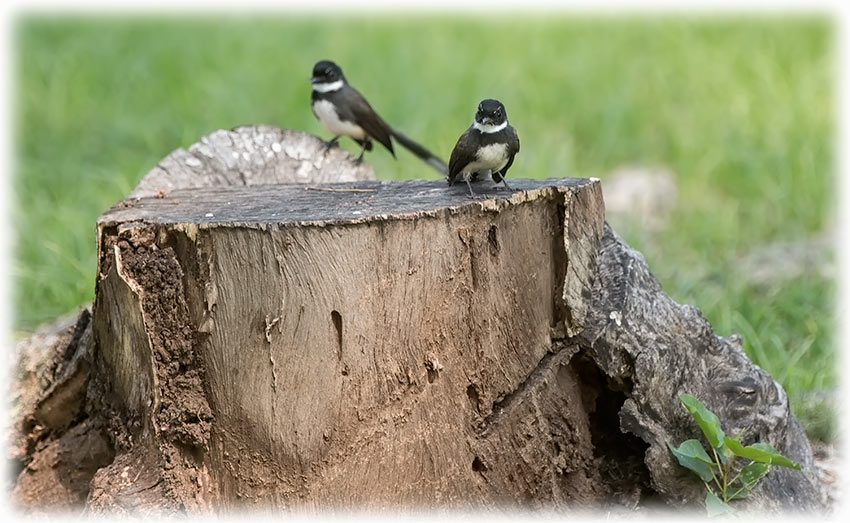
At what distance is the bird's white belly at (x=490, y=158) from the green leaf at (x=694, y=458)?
1154mm

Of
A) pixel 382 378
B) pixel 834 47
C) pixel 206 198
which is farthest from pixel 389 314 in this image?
pixel 834 47

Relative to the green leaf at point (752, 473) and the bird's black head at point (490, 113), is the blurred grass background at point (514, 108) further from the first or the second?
the bird's black head at point (490, 113)

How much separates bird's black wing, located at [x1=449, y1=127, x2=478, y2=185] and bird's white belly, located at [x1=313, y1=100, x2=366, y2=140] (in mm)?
2297

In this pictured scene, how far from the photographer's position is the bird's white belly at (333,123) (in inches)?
235

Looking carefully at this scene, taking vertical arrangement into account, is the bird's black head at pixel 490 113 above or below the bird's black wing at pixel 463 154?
above

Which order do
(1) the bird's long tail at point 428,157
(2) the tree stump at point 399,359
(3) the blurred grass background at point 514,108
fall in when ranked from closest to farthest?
(2) the tree stump at point 399,359 → (1) the bird's long tail at point 428,157 → (3) the blurred grass background at point 514,108

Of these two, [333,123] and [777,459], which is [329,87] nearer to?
[333,123]

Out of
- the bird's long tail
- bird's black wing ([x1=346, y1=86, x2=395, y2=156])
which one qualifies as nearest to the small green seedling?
the bird's long tail

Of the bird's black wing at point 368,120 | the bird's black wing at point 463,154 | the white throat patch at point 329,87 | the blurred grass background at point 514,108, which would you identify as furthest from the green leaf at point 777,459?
the white throat patch at point 329,87

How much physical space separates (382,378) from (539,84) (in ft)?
19.2

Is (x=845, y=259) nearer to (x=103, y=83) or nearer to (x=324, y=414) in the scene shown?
(x=324, y=414)

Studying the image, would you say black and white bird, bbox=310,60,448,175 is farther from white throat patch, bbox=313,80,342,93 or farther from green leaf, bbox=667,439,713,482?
green leaf, bbox=667,439,713,482

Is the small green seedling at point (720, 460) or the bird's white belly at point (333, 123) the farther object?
the bird's white belly at point (333, 123)

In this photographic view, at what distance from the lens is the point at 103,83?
8.91 meters
